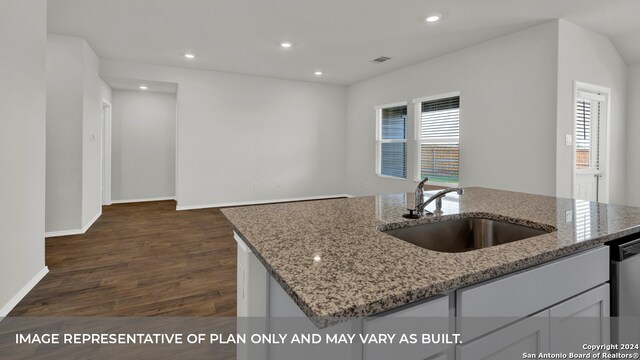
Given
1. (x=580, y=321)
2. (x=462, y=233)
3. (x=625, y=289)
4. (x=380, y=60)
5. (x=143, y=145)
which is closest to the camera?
(x=580, y=321)

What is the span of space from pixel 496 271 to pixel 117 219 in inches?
222

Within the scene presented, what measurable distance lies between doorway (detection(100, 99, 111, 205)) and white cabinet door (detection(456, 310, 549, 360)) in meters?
6.89

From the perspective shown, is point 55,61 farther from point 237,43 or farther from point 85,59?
point 237,43

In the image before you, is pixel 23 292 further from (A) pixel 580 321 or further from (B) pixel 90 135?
(A) pixel 580 321

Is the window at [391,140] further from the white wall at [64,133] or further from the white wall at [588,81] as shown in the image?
the white wall at [64,133]

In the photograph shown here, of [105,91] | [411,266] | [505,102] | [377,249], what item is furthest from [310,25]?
[105,91]

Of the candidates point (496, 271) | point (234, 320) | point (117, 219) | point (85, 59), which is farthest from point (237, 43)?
point (496, 271)

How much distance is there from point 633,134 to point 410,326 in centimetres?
566

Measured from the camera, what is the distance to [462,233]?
1.62 metres

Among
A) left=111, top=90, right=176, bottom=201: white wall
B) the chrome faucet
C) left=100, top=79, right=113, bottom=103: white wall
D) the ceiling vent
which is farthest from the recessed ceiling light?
left=111, top=90, right=176, bottom=201: white wall

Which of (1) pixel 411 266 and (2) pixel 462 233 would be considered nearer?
(1) pixel 411 266

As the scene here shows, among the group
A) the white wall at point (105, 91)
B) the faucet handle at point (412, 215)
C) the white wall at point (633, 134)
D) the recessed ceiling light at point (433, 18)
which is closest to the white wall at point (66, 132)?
the white wall at point (105, 91)

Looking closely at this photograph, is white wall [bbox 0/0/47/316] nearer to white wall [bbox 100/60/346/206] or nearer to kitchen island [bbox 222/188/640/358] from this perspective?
kitchen island [bbox 222/188/640/358]

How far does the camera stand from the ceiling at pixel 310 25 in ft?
10.9
